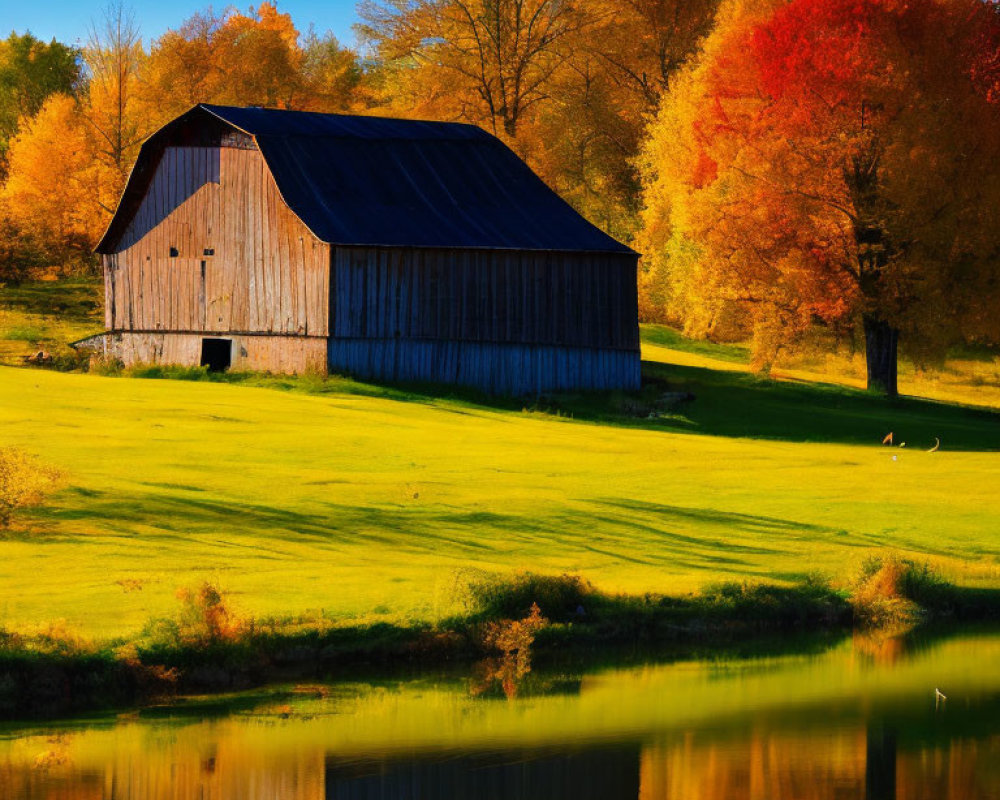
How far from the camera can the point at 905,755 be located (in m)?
18.6

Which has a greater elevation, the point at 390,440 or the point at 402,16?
the point at 402,16

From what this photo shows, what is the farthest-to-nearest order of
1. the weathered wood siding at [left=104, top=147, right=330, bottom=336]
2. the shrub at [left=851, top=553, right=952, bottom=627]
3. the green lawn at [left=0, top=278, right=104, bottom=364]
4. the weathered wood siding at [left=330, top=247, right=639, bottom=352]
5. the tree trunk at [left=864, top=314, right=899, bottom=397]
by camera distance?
1. the green lawn at [left=0, top=278, right=104, bottom=364]
2. the tree trunk at [left=864, top=314, right=899, bottom=397]
3. the weathered wood siding at [left=104, top=147, right=330, bottom=336]
4. the weathered wood siding at [left=330, top=247, right=639, bottom=352]
5. the shrub at [left=851, top=553, right=952, bottom=627]

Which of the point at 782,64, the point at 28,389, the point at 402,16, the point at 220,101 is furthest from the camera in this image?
the point at 220,101

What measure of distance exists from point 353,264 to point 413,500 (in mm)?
20117

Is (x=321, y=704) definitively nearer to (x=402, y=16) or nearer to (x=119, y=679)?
(x=119, y=679)

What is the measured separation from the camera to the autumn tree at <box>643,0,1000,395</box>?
48.3m

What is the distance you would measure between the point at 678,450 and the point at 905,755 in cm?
1937

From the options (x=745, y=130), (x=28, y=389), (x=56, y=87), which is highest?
(x=56, y=87)

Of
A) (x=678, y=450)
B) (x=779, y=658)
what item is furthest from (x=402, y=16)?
(x=779, y=658)

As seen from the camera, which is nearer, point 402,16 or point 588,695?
point 588,695

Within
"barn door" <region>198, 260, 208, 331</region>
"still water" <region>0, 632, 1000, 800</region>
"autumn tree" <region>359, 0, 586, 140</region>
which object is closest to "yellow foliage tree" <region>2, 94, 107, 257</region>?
"autumn tree" <region>359, 0, 586, 140</region>

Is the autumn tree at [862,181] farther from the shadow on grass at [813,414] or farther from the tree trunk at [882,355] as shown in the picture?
the shadow on grass at [813,414]

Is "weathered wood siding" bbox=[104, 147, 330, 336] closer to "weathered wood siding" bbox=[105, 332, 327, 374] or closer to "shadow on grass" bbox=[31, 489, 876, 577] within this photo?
"weathered wood siding" bbox=[105, 332, 327, 374]

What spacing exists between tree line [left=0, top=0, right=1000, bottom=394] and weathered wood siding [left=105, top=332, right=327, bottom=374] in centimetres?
1326
